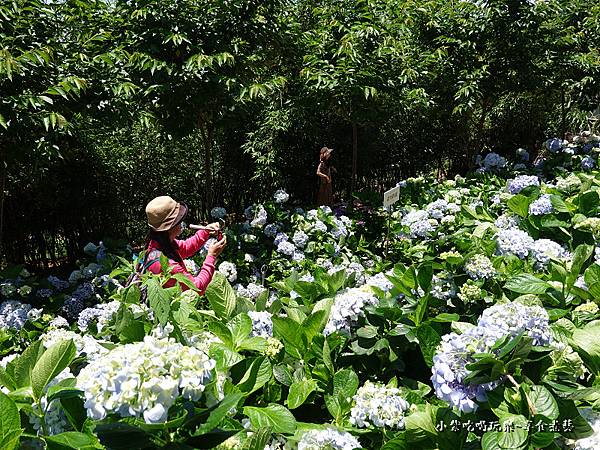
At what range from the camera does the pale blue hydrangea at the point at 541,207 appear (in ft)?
7.88

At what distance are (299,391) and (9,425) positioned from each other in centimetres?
62

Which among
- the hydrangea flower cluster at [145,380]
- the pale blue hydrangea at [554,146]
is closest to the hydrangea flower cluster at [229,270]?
the hydrangea flower cluster at [145,380]

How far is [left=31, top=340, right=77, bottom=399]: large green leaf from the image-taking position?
36.5 inches

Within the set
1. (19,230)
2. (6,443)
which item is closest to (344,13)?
(19,230)

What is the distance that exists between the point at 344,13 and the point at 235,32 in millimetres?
1668

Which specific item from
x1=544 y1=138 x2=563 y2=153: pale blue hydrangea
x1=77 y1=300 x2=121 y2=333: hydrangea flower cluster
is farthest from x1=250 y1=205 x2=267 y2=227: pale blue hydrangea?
x1=544 y1=138 x2=563 y2=153: pale blue hydrangea

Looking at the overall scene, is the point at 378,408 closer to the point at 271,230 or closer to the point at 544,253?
the point at 544,253

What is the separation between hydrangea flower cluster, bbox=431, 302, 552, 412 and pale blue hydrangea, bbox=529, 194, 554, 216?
4.87 feet

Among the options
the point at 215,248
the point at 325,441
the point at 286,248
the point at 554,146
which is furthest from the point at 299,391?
the point at 554,146

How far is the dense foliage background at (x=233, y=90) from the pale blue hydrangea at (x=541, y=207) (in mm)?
2476

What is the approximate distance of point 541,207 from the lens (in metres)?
2.43

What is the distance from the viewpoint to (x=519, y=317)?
104 centimetres

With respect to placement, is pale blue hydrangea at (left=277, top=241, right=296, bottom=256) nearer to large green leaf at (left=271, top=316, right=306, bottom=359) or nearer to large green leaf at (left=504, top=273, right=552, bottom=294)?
large green leaf at (left=504, top=273, right=552, bottom=294)

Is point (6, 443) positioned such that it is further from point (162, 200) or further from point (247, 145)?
point (247, 145)
